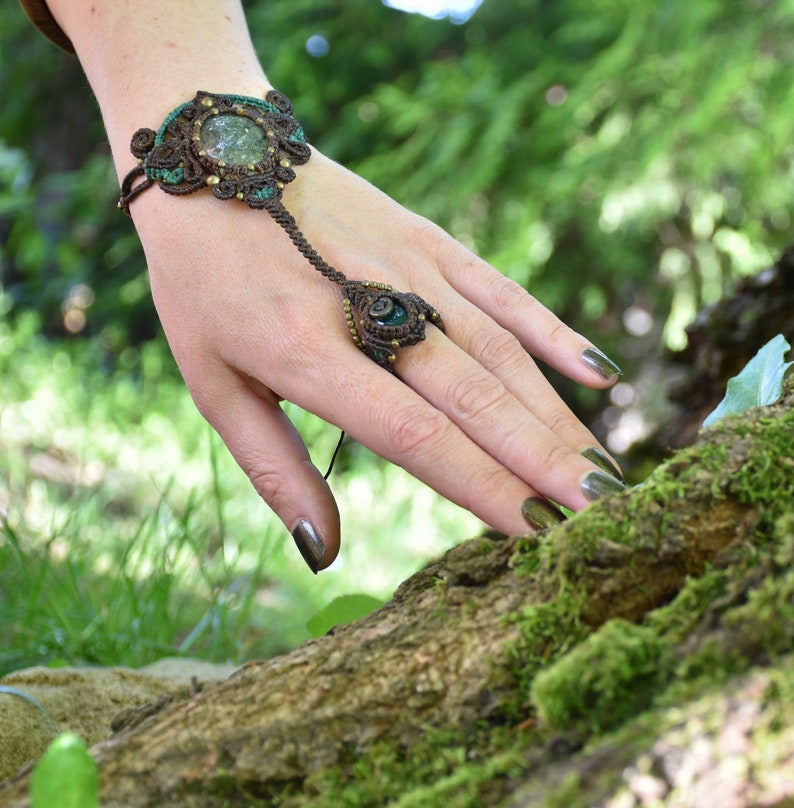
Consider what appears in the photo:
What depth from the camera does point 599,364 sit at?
1.25 meters

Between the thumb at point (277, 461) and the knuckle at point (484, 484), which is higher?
the thumb at point (277, 461)

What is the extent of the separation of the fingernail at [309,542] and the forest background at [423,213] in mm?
742

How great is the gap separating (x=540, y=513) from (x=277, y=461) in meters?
0.44

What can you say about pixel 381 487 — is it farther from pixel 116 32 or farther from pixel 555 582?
pixel 555 582

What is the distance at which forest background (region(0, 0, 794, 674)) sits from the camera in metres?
2.59

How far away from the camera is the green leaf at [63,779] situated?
0.65m

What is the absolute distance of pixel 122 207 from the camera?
4.93 feet

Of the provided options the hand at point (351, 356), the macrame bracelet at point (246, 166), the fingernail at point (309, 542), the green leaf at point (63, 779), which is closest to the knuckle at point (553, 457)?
the hand at point (351, 356)

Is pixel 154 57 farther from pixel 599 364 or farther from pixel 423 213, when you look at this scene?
pixel 423 213

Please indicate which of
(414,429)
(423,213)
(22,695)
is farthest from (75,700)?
(423,213)

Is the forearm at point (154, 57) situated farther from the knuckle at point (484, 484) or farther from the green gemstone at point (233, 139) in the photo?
the knuckle at point (484, 484)

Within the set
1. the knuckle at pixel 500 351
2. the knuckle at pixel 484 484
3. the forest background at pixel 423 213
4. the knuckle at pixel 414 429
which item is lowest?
the knuckle at pixel 484 484

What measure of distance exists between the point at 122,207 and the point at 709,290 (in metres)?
2.90

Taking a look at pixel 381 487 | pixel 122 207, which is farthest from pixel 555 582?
pixel 381 487
